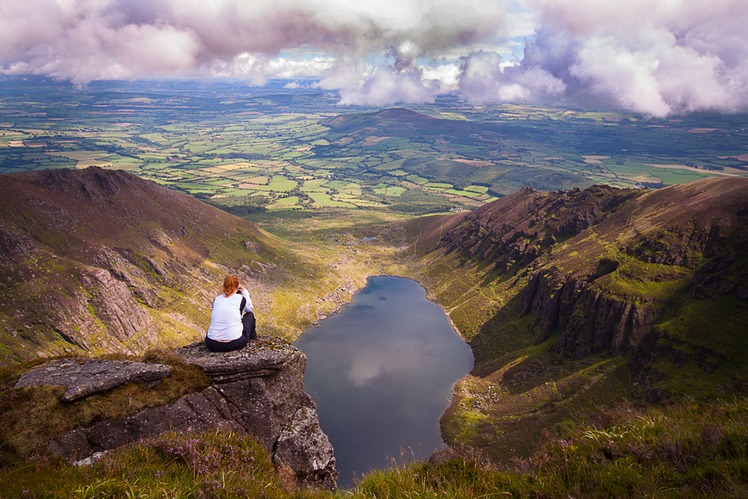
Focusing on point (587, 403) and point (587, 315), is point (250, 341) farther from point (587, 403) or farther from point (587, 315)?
point (587, 315)

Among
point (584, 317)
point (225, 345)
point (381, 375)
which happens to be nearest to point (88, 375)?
point (225, 345)

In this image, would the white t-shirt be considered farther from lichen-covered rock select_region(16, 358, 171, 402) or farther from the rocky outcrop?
the rocky outcrop

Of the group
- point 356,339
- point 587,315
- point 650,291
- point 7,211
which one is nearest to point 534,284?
point 587,315

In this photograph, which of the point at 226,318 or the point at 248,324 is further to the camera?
the point at 248,324

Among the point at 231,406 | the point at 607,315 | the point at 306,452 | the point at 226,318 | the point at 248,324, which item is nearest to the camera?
the point at 231,406

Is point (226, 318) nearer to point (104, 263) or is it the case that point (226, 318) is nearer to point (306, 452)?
point (306, 452)

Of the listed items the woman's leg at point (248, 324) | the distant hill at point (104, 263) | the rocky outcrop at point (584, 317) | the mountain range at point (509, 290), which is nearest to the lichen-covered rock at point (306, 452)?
the woman's leg at point (248, 324)

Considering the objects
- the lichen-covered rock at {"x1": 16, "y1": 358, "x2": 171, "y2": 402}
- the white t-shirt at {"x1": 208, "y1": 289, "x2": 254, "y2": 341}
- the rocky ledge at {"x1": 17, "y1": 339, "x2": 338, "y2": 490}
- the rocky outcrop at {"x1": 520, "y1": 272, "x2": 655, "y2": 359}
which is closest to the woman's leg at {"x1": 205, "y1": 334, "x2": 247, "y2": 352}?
the white t-shirt at {"x1": 208, "y1": 289, "x2": 254, "y2": 341}
